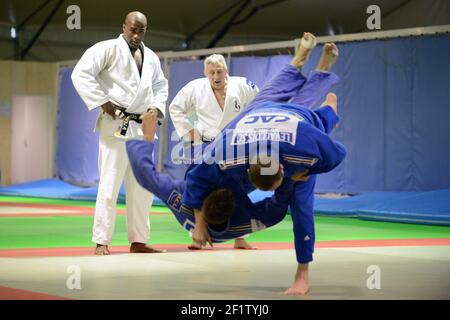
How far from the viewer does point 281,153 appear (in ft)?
15.7

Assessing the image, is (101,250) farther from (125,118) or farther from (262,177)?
(262,177)

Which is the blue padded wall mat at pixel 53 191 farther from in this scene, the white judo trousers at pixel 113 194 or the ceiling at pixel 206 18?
the white judo trousers at pixel 113 194

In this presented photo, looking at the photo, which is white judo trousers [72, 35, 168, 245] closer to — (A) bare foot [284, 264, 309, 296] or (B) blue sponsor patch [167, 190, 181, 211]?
(B) blue sponsor patch [167, 190, 181, 211]

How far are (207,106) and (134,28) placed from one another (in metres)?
1.17

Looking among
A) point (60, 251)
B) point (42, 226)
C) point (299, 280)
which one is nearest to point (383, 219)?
point (42, 226)

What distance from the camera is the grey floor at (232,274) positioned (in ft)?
16.0

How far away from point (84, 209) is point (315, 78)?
7990mm

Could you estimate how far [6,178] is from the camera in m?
20.5

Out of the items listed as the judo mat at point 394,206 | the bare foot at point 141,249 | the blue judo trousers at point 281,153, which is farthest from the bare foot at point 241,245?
the judo mat at point 394,206

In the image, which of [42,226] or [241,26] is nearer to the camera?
[42,226]

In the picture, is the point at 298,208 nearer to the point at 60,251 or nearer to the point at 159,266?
the point at 159,266

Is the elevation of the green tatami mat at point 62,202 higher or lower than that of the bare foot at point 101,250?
higher

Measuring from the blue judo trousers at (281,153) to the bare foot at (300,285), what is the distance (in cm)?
5

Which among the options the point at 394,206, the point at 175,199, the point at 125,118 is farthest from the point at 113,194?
the point at 394,206
